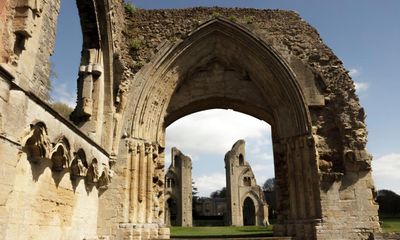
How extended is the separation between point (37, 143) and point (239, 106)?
5958 millimetres

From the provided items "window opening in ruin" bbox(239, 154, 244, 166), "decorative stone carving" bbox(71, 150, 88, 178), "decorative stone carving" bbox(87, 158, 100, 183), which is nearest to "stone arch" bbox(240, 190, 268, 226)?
"window opening in ruin" bbox(239, 154, 244, 166)

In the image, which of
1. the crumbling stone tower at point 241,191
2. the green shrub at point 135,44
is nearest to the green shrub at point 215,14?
the green shrub at point 135,44

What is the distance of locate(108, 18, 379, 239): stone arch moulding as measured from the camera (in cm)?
750

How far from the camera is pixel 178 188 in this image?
30.3m

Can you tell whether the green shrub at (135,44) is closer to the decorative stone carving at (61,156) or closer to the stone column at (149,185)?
the stone column at (149,185)

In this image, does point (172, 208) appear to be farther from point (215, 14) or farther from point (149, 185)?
point (215, 14)

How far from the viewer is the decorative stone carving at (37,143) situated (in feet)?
13.5

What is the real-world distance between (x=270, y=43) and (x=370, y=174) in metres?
3.56

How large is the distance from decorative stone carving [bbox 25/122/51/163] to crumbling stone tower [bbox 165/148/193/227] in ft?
83.7

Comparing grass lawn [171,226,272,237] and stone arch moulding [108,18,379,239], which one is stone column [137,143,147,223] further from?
grass lawn [171,226,272,237]

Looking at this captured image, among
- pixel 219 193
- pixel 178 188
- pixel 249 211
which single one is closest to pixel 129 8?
pixel 178 188

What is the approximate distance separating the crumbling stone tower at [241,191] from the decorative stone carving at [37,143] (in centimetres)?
2513

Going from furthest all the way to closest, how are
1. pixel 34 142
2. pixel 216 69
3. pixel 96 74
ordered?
pixel 216 69, pixel 96 74, pixel 34 142

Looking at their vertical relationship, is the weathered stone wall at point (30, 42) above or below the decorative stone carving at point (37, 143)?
above
